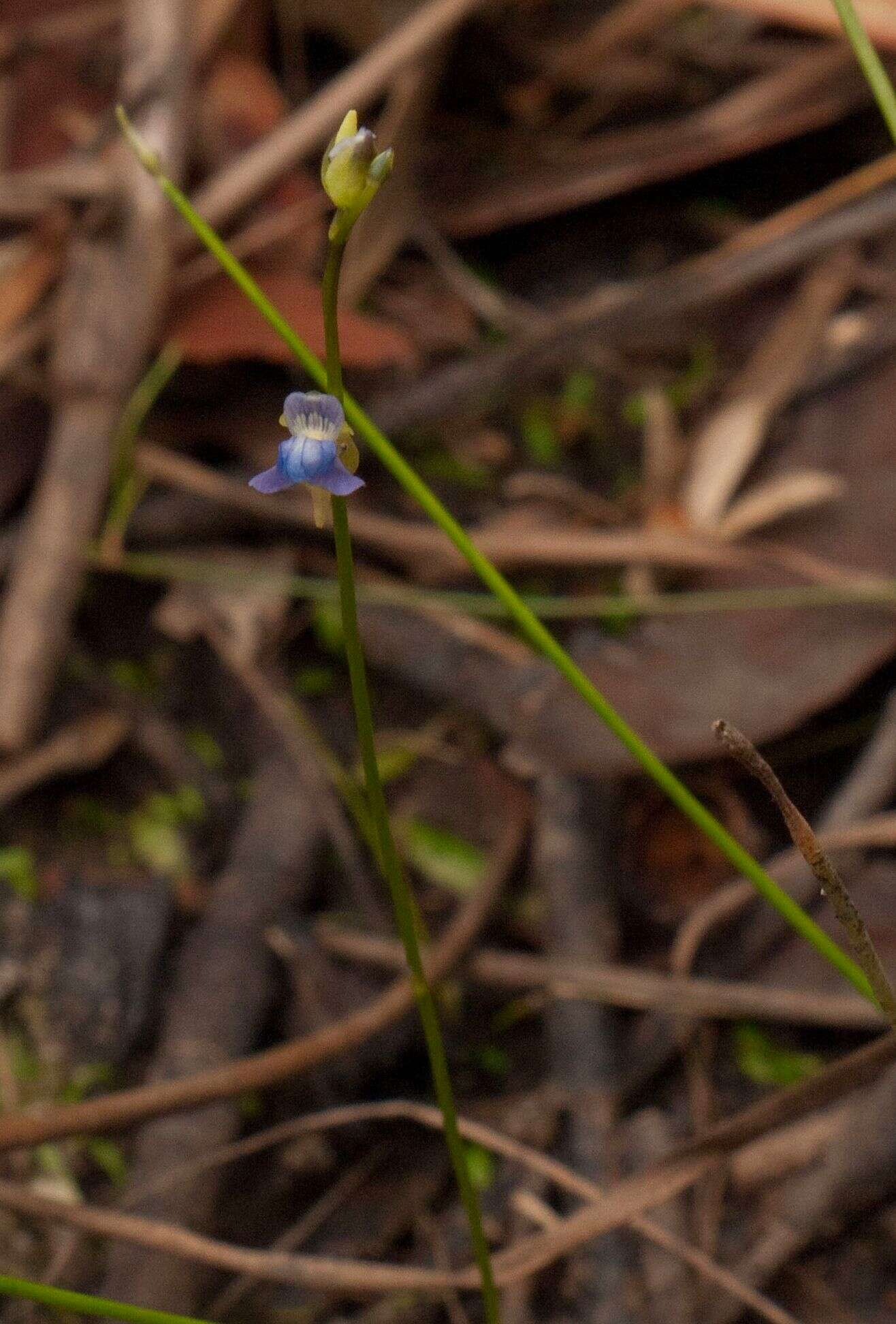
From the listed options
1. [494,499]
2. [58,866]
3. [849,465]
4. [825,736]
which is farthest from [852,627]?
[58,866]

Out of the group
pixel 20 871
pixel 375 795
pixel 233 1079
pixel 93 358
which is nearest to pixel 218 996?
pixel 233 1079

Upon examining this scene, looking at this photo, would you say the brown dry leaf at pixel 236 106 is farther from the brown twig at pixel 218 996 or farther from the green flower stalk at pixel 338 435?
the green flower stalk at pixel 338 435

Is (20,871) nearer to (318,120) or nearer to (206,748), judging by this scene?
(206,748)

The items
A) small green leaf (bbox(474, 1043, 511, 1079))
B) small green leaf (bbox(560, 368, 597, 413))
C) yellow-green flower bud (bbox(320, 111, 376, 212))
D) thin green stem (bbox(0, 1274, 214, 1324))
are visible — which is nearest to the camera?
yellow-green flower bud (bbox(320, 111, 376, 212))

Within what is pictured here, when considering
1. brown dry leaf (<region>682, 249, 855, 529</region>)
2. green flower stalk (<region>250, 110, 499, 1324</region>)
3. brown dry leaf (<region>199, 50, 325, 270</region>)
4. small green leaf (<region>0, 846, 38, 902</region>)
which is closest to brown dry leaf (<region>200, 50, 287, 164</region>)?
brown dry leaf (<region>199, 50, 325, 270</region>)

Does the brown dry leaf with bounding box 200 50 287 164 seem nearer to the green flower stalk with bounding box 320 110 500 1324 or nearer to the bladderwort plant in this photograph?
the bladderwort plant

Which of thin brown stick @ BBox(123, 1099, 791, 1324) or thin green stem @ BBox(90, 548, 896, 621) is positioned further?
thin green stem @ BBox(90, 548, 896, 621)

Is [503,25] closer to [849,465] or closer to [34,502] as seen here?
[849,465]
